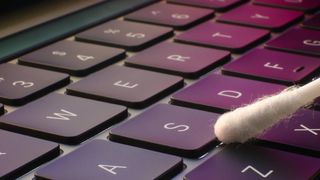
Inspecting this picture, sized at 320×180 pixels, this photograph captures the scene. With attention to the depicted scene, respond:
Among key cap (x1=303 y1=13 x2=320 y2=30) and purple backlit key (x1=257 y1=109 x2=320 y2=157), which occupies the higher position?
key cap (x1=303 y1=13 x2=320 y2=30)

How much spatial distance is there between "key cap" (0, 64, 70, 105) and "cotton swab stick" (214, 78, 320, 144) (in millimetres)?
125

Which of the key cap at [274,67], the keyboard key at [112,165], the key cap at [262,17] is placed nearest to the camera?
the keyboard key at [112,165]

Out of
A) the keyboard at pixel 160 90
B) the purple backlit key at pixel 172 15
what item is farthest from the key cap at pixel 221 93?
the purple backlit key at pixel 172 15

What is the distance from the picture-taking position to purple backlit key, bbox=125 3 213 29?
0.57m

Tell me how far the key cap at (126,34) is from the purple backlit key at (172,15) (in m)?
0.01

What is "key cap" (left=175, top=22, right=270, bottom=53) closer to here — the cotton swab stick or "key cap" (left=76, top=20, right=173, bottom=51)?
"key cap" (left=76, top=20, right=173, bottom=51)

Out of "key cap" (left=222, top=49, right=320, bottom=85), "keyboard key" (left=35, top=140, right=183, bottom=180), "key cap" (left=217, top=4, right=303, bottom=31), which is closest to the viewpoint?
"keyboard key" (left=35, top=140, right=183, bottom=180)

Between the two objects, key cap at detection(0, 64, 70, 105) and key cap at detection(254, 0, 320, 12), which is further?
key cap at detection(254, 0, 320, 12)

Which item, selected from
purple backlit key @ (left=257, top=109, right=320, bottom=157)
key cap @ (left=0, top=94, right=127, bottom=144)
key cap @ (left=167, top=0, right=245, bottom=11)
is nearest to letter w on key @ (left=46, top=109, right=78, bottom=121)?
key cap @ (left=0, top=94, right=127, bottom=144)

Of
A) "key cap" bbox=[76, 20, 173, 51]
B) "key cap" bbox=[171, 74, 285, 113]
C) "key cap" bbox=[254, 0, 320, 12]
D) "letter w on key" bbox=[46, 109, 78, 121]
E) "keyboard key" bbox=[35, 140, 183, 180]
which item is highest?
"key cap" bbox=[76, 20, 173, 51]

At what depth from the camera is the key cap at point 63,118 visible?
389 mm

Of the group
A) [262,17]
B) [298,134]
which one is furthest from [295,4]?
[298,134]

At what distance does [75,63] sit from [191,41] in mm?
95

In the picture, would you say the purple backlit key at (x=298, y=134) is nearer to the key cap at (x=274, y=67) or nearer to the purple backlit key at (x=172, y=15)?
the key cap at (x=274, y=67)
